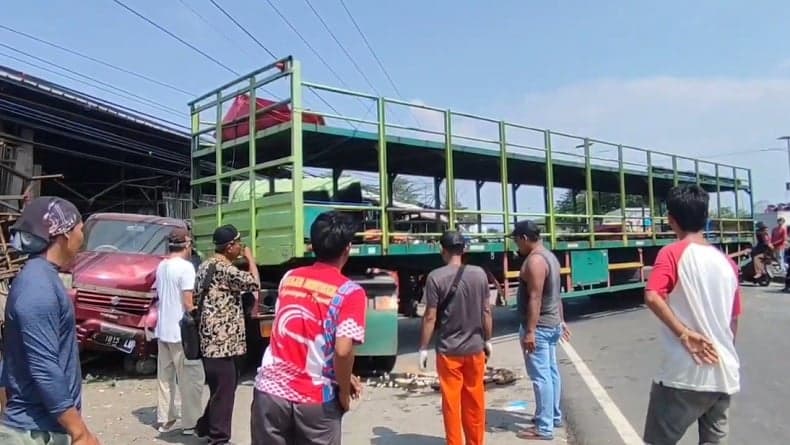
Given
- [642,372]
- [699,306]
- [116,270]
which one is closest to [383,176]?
[116,270]

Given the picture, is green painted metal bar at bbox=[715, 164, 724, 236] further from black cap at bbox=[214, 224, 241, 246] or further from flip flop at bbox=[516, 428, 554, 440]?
black cap at bbox=[214, 224, 241, 246]

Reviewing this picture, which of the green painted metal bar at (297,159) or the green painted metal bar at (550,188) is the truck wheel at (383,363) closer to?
the green painted metal bar at (297,159)

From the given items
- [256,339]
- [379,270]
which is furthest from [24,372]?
[379,270]

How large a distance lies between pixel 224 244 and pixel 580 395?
405 cm

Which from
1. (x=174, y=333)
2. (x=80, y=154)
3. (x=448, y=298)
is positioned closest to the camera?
(x=448, y=298)

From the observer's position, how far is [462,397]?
15.0ft

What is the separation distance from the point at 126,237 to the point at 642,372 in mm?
7153

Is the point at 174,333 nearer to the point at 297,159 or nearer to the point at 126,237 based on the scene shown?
the point at 297,159

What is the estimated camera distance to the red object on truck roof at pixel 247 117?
7.43 meters

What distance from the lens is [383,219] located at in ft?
25.9

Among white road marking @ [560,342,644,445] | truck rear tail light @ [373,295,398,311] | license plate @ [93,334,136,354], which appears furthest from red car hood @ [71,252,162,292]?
white road marking @ [560,342,644,445]

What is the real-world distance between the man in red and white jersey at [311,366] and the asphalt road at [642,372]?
315 cm

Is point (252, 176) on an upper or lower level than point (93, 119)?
lower

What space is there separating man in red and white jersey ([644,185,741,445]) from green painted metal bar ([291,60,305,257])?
14.7ft
